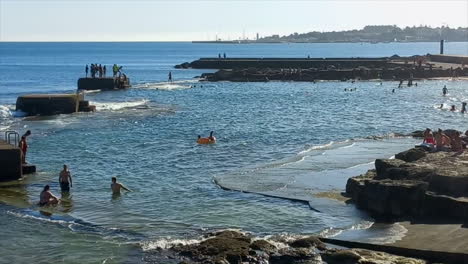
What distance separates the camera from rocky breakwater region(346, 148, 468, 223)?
18375mm

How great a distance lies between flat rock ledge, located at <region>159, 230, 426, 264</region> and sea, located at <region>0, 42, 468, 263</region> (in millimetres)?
836

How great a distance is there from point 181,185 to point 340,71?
66.4m

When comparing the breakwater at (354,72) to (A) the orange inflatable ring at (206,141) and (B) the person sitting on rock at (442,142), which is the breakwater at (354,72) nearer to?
(A) the orange inflatable ring at (206,141)

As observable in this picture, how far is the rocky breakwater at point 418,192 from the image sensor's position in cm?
1838

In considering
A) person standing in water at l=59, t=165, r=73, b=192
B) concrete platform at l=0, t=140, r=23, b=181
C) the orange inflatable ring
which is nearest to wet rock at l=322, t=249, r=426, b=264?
person standing in water at l=59, t=165, r=73, b=192

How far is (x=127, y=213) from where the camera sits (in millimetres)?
20672

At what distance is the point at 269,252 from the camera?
16188 millimetres

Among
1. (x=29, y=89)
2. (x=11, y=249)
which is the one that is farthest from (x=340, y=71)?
(x=11, y=249)

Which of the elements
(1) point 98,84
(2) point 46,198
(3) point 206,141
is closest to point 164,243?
(2) point 46,198

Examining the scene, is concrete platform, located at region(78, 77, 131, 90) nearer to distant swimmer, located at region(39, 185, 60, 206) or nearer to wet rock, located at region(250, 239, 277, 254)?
distant swimmer, located at region(39, 185, 60, 206)

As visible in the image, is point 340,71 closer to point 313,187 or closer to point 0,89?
point 0,89

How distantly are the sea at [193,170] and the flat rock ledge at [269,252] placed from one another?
2.74 ft

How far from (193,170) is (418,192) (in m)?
11.0

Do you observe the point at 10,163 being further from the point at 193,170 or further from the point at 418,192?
the point at 418,192
